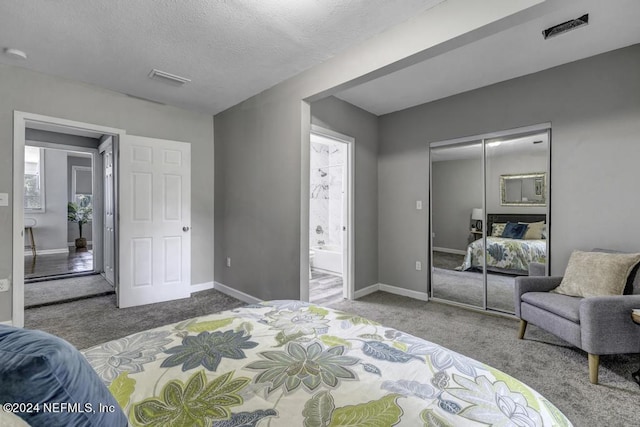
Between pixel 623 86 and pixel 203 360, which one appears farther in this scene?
pixel 623 86

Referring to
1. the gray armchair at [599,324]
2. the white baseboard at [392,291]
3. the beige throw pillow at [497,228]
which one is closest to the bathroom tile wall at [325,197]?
the white baseboard at [392,291]

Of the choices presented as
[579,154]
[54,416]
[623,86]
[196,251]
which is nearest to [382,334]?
[54,416]

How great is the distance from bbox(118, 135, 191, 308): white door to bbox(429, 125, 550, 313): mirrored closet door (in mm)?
3335

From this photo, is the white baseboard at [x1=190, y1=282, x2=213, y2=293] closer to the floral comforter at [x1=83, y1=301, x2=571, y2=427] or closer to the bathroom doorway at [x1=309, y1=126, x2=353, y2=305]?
the bathroom doorway at [x1=309, y1=126, x2=353, y2=305]

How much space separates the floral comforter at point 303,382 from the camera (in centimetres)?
→ 78

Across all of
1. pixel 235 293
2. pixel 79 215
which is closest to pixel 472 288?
pixel 235 293

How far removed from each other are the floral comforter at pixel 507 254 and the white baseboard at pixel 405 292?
2.13ft

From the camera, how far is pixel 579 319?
210 cm

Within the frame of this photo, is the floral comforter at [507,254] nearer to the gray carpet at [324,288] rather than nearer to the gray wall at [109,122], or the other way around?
the gray carpet at [324,288]

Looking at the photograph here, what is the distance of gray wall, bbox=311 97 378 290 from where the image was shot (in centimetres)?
384

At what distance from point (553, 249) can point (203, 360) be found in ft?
11.1

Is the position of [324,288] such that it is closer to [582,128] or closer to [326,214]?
[326,214]

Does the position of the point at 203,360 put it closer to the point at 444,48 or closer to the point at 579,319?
the point at 444,48

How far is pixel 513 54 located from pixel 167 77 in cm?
339
